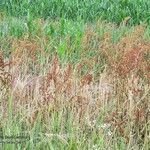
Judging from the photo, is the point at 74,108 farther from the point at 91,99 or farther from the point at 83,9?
the point at 83,9

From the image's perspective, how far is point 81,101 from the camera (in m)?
2.96

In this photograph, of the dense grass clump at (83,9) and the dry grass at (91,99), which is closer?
the dry grass at (91,99)

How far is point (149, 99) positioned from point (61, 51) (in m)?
1.40

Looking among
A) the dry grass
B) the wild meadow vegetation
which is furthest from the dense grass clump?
the dry grass

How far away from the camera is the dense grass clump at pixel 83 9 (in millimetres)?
7363

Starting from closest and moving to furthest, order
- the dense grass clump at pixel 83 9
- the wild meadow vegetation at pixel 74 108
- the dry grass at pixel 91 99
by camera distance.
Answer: the wild meadow vegetation at pixel 74 108 → the dry grass at pixel 91 99 → the dense grass clump at pixel 83 9

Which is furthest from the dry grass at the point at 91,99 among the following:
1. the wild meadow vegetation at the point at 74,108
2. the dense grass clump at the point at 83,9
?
the dense grass clump at the point at 83,9

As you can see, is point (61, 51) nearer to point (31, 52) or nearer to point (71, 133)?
point (31, 52)

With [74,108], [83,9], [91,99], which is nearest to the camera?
[74,108]

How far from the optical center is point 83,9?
24.3 ft

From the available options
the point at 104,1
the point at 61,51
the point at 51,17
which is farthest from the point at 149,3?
the point at 61,51

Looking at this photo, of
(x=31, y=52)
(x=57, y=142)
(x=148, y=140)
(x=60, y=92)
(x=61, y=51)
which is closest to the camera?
(x=57, y=142)

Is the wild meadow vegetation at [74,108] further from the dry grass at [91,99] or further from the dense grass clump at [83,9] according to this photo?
the dense grass clump at [83,9]

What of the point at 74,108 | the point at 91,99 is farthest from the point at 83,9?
the point at 74,108
